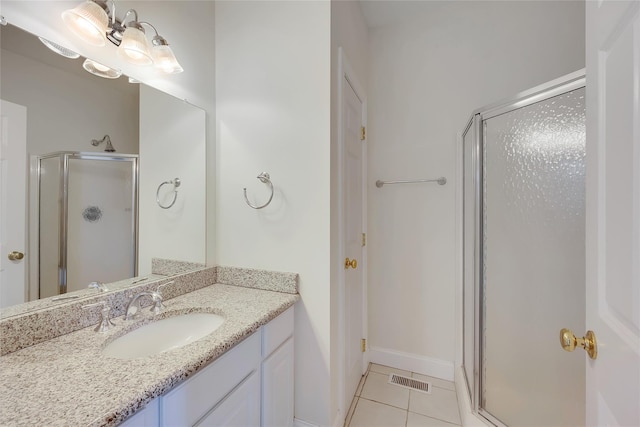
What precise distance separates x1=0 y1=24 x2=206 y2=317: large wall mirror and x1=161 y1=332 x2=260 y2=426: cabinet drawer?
0.60 meters

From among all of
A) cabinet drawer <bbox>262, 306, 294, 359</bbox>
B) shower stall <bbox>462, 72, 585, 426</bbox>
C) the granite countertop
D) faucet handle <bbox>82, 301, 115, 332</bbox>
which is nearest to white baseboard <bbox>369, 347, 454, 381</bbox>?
shower stall <bbox>462, 72, 585, 426</bbox>

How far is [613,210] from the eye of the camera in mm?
548

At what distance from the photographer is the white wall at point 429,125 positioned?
67.6 inches

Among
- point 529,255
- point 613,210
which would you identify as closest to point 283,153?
point 613,210

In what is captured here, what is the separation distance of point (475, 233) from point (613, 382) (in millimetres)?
1037

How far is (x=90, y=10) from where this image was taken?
2.96ft

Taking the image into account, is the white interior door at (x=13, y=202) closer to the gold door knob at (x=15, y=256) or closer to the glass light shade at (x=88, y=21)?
the gold door knob at (x=15, y=256)

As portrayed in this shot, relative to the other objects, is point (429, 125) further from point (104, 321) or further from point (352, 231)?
point (104, 321)

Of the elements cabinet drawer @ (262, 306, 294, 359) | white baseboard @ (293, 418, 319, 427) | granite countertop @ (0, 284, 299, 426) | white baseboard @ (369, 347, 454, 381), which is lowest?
white baseboard @ (369, 347, 454, 381)

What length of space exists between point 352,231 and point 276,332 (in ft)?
2.62

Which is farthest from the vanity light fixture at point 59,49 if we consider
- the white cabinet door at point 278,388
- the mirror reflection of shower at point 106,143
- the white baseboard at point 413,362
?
the white baseboard at point 413,362

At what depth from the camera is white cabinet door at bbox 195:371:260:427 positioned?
0.82 metres

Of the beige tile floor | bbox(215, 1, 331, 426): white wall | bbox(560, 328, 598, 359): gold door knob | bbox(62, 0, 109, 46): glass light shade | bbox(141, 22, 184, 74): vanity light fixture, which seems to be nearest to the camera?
bbox(560, 328, 598, 359): gold door knob

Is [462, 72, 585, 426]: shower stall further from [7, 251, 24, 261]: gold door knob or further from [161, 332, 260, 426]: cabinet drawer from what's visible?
[7, 251, 24, 261]: gold door knob
